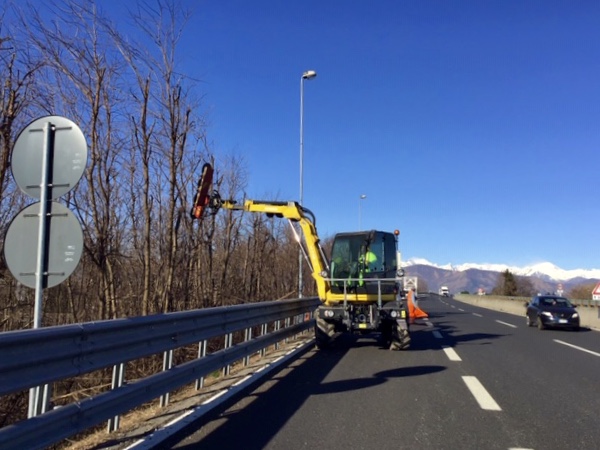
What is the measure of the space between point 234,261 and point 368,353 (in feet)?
35.1

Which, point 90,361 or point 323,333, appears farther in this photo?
point 323,333

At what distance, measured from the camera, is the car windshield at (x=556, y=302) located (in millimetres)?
21944

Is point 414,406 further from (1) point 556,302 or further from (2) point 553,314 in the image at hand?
(1) point 556,302

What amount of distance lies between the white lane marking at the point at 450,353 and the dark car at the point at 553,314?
8944 millimetres

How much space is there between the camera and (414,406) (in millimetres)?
7023

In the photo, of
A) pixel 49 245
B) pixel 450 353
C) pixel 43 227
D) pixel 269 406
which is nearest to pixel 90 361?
pixel 49 245

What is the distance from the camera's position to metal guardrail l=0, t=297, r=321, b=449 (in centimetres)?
363

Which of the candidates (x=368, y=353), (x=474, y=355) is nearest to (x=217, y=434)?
(x=368, y=353)

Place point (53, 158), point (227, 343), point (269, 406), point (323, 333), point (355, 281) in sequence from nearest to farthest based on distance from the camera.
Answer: point (53, 158) → point (269, 406) → point (227, 343) → point (323, 333) → point (355, 281)

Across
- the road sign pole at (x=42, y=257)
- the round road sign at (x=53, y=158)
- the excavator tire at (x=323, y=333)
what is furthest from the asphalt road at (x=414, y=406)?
the round road sign at (x=53, y=158)

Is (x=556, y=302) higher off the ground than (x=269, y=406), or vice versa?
(x=556, y=302)

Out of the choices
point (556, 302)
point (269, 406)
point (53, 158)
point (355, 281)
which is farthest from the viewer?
point (556, 302)

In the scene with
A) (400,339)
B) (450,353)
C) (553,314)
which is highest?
(553,314)

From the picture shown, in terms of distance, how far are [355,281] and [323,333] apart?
1.56 meters
